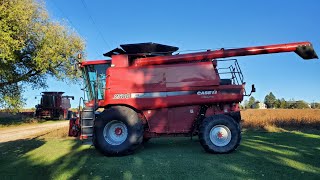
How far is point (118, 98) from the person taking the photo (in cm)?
1023

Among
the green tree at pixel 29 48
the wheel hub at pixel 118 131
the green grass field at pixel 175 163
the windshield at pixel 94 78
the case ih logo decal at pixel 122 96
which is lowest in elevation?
the green grass field at pixel 175 163

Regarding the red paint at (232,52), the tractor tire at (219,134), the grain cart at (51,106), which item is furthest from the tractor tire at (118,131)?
the grain cart at (51,106)

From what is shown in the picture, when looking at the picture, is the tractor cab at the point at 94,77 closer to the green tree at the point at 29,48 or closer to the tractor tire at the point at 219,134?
the tractor tire at the point at 219,134

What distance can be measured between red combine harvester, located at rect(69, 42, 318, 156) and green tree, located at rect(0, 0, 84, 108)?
13763mm

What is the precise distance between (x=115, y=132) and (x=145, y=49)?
278 cm

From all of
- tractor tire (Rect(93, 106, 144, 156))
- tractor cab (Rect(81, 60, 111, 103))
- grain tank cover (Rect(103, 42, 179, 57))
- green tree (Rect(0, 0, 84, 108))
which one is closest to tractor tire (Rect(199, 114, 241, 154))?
tractor tire (Rect(93, 106, 144, 156))

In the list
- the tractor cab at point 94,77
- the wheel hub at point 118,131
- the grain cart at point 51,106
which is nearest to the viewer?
the wheel hub at point 118,131

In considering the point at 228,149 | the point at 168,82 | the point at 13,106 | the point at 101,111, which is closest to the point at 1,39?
the point at 13,106

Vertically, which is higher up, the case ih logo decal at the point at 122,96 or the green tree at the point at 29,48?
the green tree at the point at 29,48

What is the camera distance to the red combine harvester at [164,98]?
9.83 m

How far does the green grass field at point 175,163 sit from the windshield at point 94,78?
1.87 metres

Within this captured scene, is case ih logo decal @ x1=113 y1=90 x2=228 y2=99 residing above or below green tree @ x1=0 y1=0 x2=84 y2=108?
below

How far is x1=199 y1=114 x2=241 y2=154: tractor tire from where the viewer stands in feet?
30.9

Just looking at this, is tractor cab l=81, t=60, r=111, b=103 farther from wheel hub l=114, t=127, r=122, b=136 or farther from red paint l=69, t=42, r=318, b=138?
wheel hub l=114, t=127, r=122, b=136
